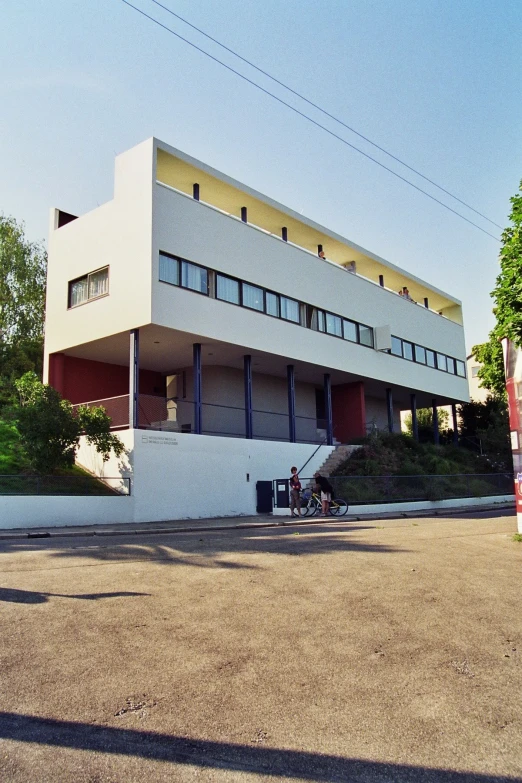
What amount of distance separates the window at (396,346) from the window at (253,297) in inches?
489

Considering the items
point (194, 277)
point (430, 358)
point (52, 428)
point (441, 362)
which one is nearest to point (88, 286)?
point (194, 277)

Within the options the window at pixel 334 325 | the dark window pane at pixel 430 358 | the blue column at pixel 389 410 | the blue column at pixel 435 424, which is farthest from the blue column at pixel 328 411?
the blue column at pixel 435 424

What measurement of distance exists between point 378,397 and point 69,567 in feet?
114

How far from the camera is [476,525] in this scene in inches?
681

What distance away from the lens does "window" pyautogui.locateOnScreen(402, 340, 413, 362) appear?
126 feet

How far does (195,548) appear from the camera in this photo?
1188 centimetres

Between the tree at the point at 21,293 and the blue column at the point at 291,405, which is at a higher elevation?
the tree at the point at 21,293

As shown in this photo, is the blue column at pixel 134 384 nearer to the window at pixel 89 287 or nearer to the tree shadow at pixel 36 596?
the window at pixel 89 287

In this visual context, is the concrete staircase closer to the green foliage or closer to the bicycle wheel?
the bicycle wheel

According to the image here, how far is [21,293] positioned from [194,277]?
1831 centimetres

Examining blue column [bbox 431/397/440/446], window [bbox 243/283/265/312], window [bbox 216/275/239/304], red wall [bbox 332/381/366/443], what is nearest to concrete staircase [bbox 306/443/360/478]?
red wall [bbox 332/381/366/443]

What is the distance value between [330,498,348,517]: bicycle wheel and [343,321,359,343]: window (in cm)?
1149

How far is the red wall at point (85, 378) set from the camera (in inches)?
1027

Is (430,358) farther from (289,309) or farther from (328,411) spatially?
(289,309)
